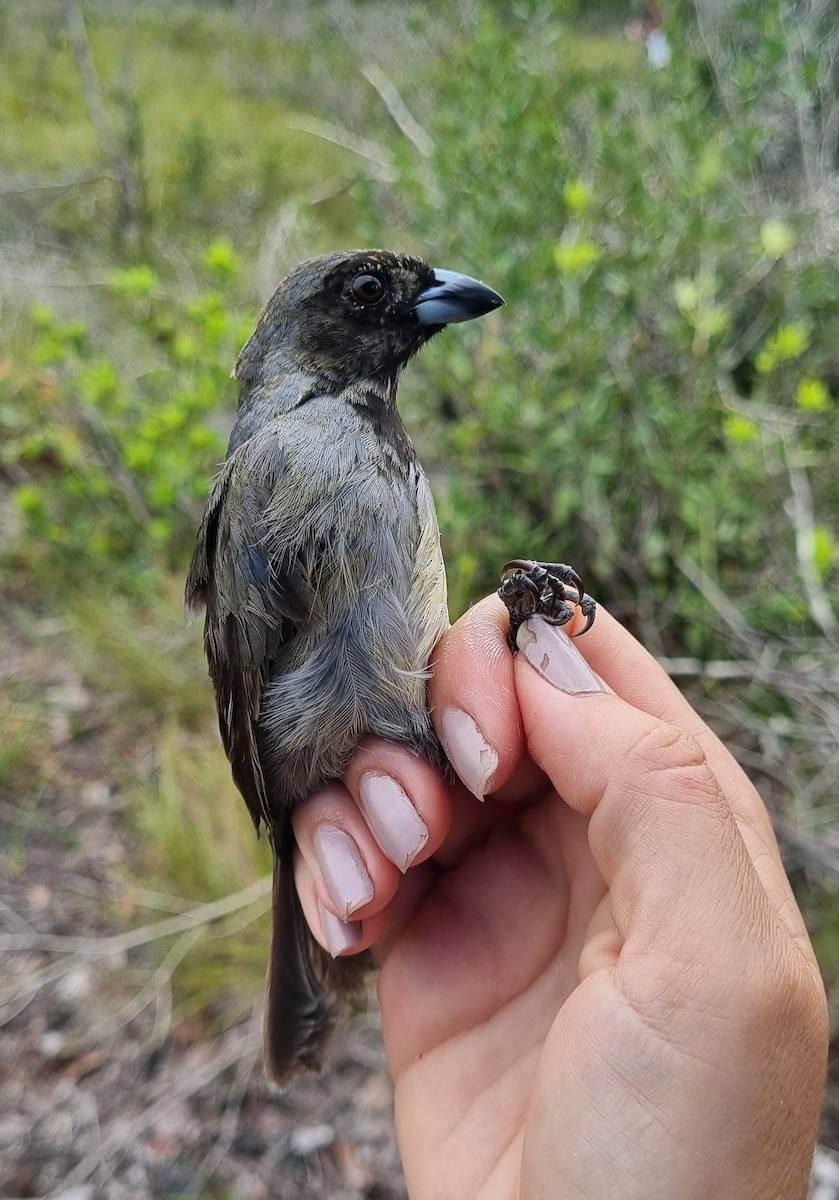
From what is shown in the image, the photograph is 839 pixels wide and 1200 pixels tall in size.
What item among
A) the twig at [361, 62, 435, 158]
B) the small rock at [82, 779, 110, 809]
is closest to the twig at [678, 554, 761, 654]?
the small rock at [82, 779, 110, 809]

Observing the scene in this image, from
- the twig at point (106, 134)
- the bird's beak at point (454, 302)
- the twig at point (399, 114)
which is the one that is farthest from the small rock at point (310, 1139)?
the twig at point (106, 134)

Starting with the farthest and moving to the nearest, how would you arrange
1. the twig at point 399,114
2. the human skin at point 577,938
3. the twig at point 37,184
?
the twig at point 37,184 → the twig at point 399,114 → the human skin at point 577,938

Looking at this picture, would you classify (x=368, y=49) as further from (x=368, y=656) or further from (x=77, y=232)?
(x=368, y=656)

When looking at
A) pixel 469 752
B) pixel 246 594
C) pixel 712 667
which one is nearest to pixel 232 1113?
pixel 469 752

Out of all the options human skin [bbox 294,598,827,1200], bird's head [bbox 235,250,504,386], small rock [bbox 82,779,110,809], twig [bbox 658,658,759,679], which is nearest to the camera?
human skin [bbox 294,598,827,1200]

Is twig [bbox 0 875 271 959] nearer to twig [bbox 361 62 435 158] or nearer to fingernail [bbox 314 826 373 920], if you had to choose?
fingernail [bbox 314 826 373 920]

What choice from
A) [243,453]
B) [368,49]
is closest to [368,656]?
[243,453]

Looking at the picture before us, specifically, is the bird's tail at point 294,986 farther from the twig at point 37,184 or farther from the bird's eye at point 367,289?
the twig at point 37,184
